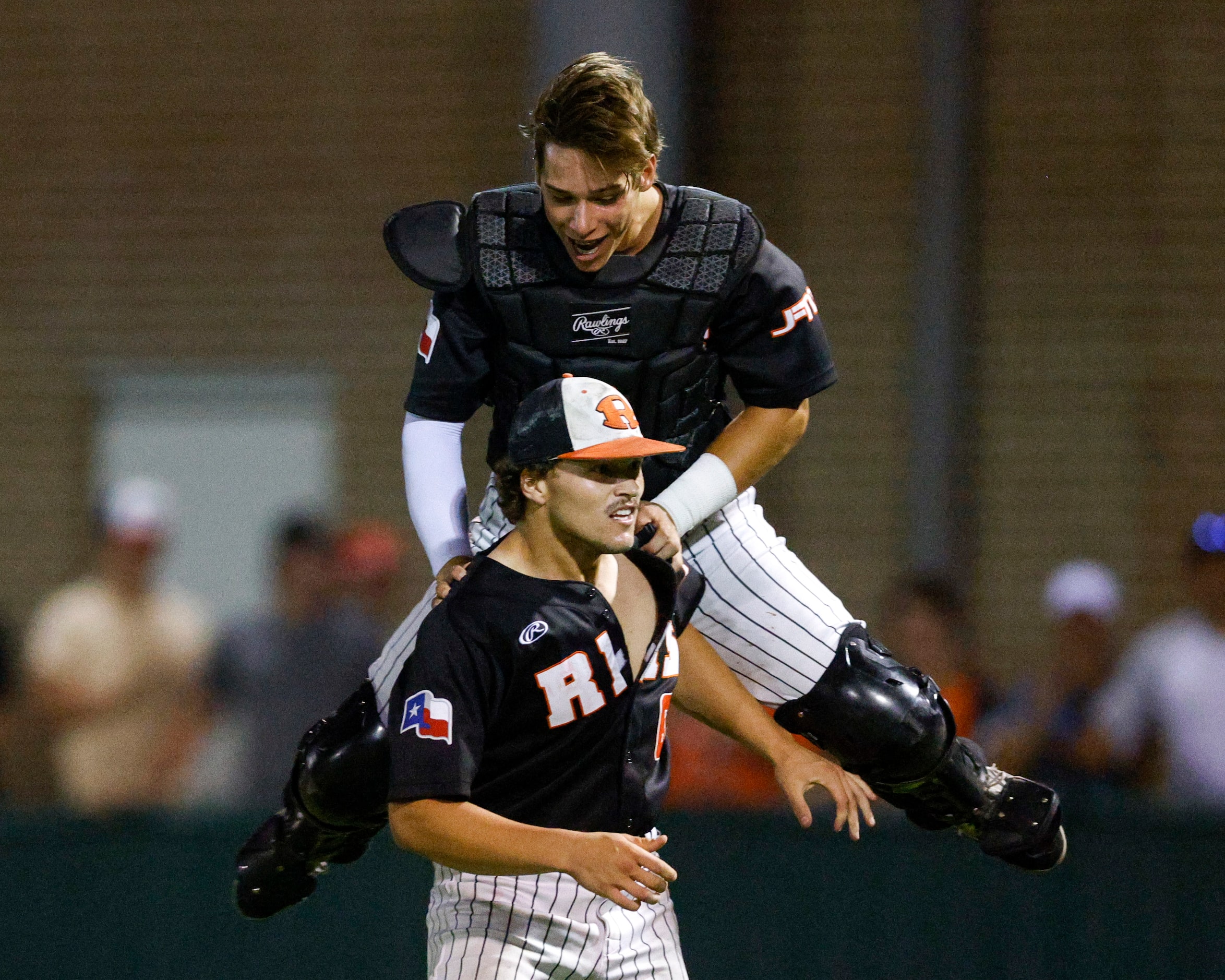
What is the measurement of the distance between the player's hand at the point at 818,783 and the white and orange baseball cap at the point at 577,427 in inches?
32.4

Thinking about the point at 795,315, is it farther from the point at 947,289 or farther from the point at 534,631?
the point at 947,289

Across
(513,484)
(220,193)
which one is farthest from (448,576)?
(220,193)

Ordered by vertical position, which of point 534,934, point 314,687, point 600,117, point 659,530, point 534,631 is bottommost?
point 314,687

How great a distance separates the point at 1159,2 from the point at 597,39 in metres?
2.98

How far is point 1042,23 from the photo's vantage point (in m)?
8.45

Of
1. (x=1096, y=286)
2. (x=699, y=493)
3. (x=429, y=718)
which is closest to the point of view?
(x=429, y=718)

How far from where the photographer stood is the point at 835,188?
28.6 ft

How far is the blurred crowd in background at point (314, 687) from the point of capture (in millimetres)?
5859

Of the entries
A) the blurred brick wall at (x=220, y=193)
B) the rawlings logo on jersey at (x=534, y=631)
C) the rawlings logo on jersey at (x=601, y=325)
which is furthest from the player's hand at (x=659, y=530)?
the blurred brick wall at (x=220, y=193)

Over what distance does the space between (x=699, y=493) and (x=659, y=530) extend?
0.18 meters

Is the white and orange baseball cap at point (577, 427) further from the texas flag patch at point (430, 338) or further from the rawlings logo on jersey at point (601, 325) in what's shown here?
the texas flag patch at point (430, 338)

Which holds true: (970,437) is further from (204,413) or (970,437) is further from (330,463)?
(204,413)

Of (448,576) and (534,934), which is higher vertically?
(448,576)

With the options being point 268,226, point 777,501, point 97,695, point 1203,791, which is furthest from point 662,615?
point 268,226
